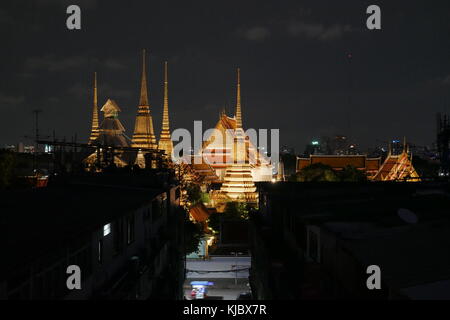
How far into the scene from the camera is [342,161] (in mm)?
73938

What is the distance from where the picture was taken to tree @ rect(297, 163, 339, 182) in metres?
54.2

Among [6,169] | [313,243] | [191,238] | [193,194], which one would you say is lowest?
[191,238]

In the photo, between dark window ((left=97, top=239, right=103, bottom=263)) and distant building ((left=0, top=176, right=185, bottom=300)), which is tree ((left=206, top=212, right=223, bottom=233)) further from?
dark window ((left=97, top=239, right=103, bottom=263))

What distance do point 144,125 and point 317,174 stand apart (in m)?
38.8

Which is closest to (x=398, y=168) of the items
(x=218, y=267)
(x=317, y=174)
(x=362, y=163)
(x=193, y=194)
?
(x=362, y=163)

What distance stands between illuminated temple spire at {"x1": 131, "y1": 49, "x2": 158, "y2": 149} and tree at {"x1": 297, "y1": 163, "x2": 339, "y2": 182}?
3377 centimetres

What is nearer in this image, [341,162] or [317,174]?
[317,174]

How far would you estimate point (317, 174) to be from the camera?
181 feet

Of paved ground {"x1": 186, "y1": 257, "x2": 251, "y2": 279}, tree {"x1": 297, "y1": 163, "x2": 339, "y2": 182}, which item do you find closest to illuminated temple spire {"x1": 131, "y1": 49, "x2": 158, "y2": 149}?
tree {"x1": 297, "y1": 163, "x2": 339, "y2": 182}

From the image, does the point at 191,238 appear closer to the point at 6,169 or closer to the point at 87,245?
the point at 6,169

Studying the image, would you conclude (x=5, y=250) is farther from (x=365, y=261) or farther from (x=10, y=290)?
(x=365, y=261)

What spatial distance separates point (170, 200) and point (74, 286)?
15.1 metres
